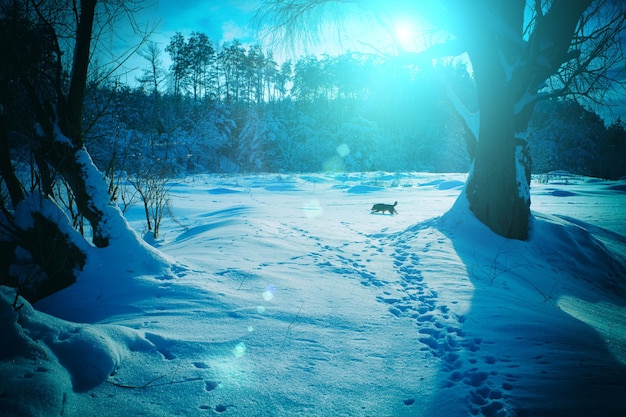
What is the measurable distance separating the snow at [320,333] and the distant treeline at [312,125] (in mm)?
27026

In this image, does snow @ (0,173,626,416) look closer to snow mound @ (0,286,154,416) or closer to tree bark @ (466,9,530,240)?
snow mound @ (0,286,154,416)

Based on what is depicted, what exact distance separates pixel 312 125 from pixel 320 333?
40.1 meters

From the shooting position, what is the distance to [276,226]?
255 inches

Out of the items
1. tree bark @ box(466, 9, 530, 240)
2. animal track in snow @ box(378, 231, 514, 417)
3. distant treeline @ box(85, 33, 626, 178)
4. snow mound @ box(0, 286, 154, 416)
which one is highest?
distant treeline @ box(85, 33, 626, 178)

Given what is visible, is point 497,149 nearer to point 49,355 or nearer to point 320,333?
point 320,333

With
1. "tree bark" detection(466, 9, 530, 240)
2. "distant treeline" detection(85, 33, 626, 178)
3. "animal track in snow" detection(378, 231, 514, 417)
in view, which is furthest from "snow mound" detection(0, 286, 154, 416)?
"distant treeline" detection(85, 33, 626, 178)

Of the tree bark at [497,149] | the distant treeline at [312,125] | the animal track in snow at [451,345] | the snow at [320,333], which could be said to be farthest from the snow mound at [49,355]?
the distant treeline at [312,125]

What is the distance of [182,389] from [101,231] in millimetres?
2501

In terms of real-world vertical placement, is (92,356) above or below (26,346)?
below

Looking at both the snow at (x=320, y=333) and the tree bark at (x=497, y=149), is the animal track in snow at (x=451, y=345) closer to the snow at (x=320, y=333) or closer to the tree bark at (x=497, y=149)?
the snow at (x=320, y=333)

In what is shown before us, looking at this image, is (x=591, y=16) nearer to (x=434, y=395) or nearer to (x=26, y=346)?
(x=434, y=395)

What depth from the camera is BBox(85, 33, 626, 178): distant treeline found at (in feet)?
107

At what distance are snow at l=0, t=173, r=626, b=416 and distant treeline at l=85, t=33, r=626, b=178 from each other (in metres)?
27.0

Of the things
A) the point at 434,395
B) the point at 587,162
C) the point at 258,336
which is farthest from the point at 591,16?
the point at 587,162
